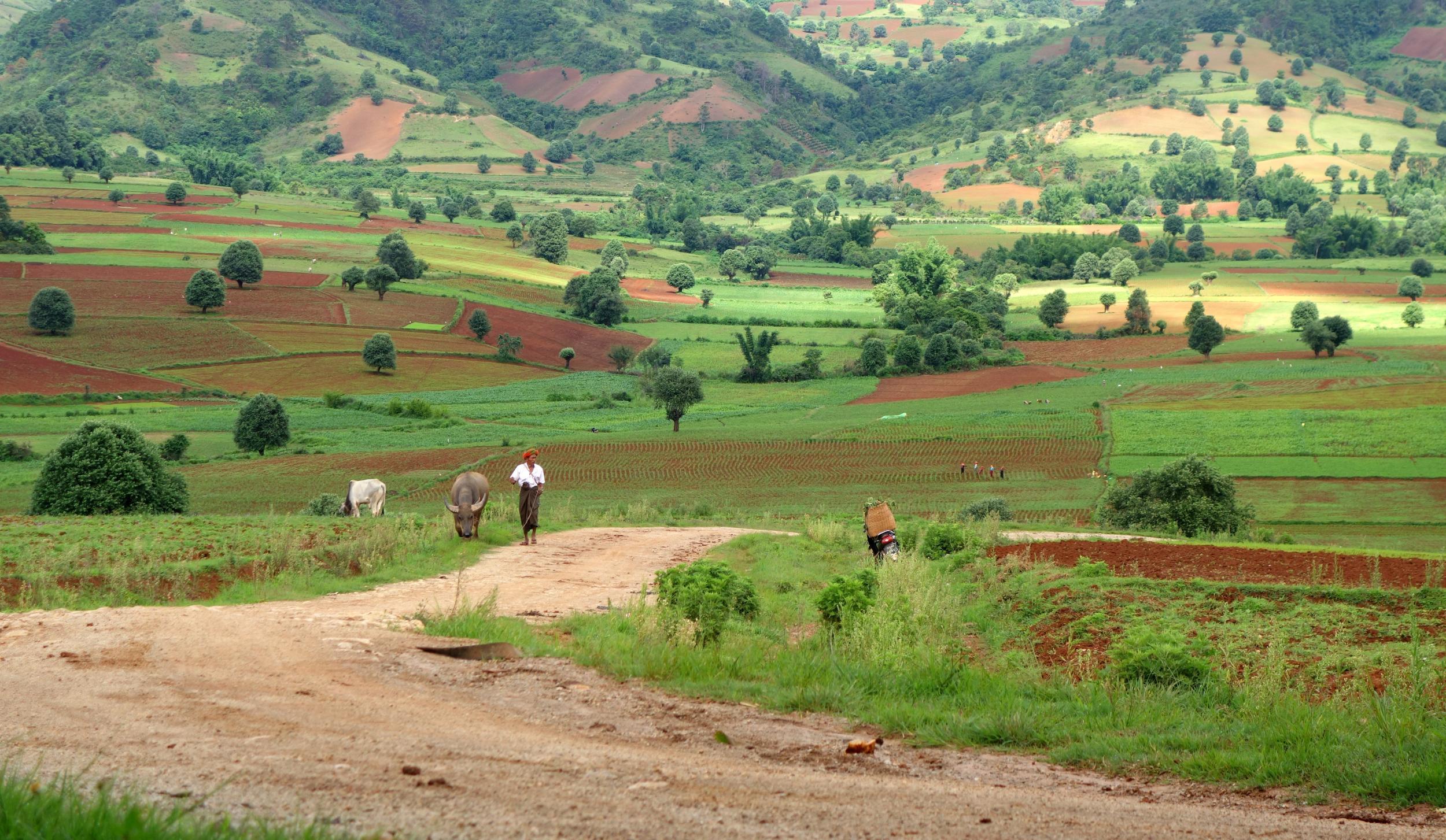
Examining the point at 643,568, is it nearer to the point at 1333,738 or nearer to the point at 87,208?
the point at 1333,738

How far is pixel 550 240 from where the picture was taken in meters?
143

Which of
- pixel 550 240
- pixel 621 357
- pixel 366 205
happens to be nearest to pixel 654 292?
pixel 550 240

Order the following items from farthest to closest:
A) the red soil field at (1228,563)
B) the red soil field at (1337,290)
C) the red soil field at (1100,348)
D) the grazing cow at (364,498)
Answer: the red soil field at (1337,290) → the red soil field at (1100,348) → the grazing cow at (364,498) → the red soil field at (1228,563)

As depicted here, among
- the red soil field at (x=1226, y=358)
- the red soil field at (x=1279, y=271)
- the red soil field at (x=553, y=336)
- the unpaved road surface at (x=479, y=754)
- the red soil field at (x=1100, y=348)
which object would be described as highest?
the red soil field at (x=1279, y=271)

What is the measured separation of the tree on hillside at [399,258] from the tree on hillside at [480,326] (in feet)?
62.8

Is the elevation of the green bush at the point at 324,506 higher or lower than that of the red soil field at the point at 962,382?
lower

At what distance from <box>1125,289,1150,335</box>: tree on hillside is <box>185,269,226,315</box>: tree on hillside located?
7815cm

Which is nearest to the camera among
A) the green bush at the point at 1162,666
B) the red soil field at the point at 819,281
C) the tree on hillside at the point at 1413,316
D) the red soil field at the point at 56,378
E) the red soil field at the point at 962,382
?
the green bush at the point at 1162,666

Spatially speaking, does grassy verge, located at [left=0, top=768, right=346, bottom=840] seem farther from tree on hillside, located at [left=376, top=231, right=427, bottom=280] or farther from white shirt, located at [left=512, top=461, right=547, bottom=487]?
tree on hillside, located at [left=376, top=231, right=427, bottom=280]

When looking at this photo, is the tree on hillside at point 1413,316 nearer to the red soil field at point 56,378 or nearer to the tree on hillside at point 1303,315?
the tree on hillside at point 1303,315

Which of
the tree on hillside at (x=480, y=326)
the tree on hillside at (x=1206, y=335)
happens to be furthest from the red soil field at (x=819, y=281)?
the tree on hillside at (x=1206, y=335)

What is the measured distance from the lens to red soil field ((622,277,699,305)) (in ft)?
427

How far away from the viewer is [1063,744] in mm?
10508

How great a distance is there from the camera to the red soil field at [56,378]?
72.1m
